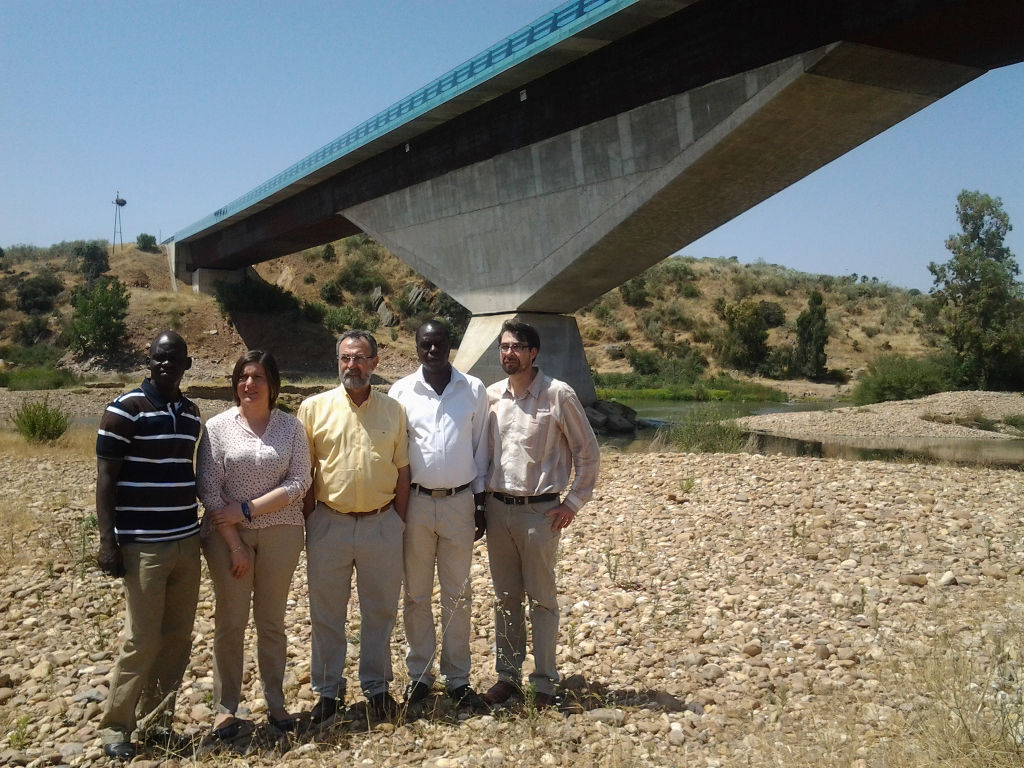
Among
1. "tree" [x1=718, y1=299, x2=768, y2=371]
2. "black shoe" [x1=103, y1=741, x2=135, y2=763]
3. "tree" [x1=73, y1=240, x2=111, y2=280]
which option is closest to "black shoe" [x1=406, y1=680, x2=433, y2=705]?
"black shoe" [x1=103, y1=741, x2=135, y2=763]

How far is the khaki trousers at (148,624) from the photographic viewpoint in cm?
375

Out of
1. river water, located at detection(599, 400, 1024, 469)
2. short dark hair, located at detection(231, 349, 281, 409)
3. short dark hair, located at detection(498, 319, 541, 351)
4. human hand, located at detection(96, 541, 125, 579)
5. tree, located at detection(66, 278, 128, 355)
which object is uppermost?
tree, located at detection(66, 278, 128, 355)

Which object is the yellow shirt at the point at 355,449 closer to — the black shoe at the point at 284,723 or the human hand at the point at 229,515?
the human hand at the point at 229,515

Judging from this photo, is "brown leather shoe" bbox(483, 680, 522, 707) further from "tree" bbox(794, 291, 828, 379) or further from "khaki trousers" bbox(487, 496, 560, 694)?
"tree" bbox(794, 291, 828, 379)

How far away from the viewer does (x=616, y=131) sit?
1745cm

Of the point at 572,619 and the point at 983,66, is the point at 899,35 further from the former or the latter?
the point at 572,619

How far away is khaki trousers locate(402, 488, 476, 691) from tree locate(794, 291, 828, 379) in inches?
1724

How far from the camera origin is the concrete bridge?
44.5 feet

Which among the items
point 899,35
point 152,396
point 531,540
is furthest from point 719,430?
point 152,396

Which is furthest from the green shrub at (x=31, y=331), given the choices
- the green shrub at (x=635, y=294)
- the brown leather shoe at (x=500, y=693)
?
the brown leather shoe at (x=500, y=693)

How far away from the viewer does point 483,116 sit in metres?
21.2

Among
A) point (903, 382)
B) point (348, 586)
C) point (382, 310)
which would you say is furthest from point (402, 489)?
point (382, 310)

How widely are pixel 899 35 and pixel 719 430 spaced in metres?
6.83

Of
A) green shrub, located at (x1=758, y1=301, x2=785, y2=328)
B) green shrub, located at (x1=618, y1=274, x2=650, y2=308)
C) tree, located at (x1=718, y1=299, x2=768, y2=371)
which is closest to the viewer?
tree, located at (x1=718, y1=299, x2=768, y2=371)
